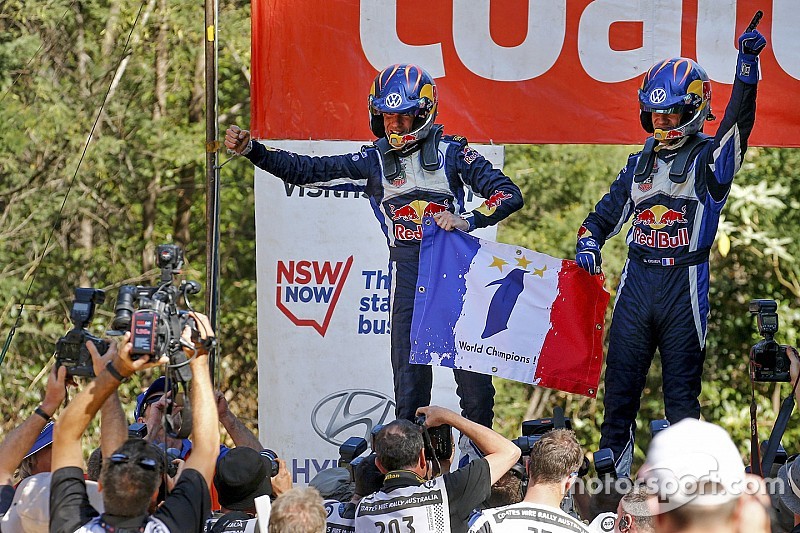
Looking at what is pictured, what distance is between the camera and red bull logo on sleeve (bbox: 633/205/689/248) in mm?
7535

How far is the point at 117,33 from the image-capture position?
1566 centimetres

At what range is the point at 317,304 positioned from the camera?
932cm

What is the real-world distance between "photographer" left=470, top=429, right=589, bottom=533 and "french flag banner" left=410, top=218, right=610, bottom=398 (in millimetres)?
2776

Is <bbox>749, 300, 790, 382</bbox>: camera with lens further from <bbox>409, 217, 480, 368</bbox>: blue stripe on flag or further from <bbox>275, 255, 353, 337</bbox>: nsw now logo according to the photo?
<bbox>275, 255, 353, 337</bbox>: nsw now logo

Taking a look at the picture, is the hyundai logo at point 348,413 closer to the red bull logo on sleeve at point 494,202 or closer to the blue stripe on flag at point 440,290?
the blue stripe on flag at point 440,290

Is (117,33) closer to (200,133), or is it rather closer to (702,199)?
(200,133)

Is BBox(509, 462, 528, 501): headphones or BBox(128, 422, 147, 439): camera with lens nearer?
BBox(509, 462, 528, 501): headphones

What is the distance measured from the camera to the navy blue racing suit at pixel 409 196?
788cm

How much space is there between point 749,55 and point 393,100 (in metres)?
2.10

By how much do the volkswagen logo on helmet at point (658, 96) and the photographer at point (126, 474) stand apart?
3771 mm

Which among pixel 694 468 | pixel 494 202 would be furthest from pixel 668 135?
pixel 694 468

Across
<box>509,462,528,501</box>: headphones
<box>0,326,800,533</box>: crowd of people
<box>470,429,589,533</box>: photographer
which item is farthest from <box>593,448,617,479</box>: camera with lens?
<box>470,429,589,533</box>: photographer

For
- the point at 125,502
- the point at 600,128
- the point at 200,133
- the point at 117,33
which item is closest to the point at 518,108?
the point at 600,128

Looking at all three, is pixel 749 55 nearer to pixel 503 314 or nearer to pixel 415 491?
pixel 503 314
